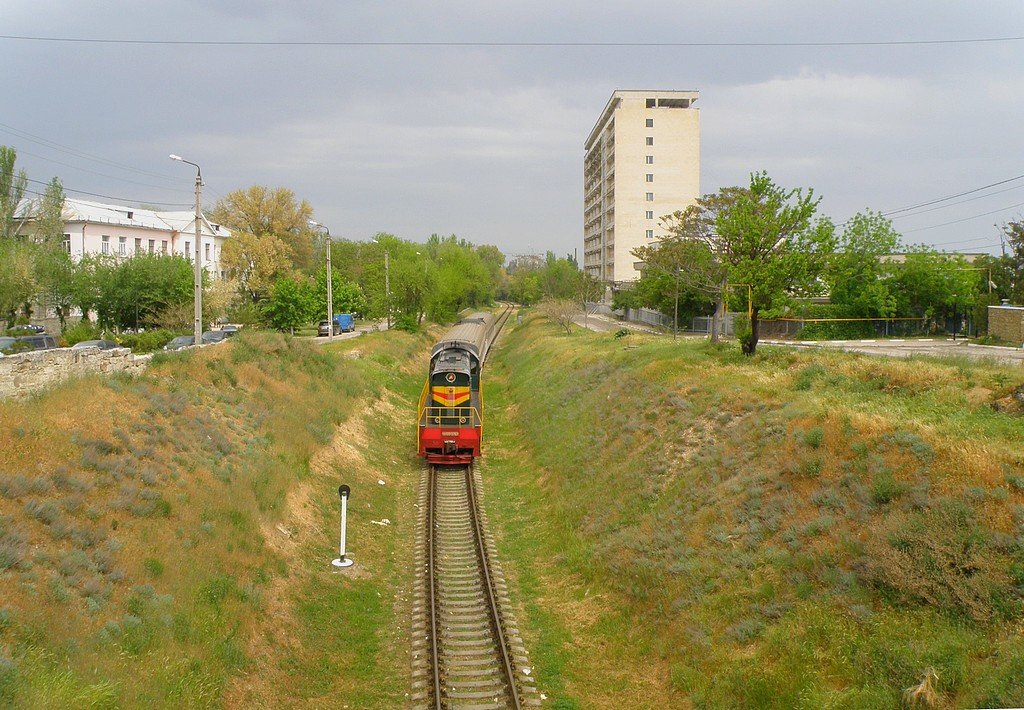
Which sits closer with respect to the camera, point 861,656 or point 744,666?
point 861,656

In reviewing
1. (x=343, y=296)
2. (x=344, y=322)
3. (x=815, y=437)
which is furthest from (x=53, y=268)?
(x=815, y=437)

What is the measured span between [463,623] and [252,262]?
6218cm

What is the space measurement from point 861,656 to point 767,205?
17627 mm

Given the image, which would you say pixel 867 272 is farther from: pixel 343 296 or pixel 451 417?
pixel 343 296

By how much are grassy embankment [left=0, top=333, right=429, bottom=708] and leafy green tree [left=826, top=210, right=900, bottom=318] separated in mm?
33787

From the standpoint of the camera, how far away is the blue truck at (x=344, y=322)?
6456cm

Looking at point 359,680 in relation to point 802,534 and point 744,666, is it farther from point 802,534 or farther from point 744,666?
point 802,534

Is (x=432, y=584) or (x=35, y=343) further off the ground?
(x=35, y=343)

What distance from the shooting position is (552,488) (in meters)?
22.3

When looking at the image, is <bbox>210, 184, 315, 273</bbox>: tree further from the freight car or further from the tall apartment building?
the freight car

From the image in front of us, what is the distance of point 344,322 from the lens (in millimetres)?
65375

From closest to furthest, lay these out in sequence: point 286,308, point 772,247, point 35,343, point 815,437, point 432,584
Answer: point 815,437, point 432,584, point 772,247, point 35,343, point 286,308

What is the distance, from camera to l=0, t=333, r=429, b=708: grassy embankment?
373 inches

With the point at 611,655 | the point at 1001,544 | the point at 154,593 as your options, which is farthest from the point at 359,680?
the point at 1001,544
